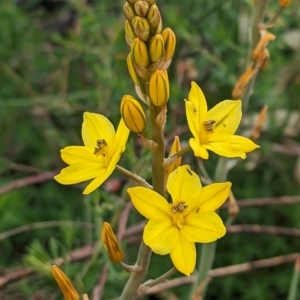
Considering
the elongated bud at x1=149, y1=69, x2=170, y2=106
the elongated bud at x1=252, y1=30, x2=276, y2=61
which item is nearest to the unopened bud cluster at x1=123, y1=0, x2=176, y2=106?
the elongated bud at x1=149, y1=69, x2=170, y2=106

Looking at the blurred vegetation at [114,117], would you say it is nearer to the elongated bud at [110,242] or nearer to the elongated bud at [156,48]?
the elongated bud at [110,242]

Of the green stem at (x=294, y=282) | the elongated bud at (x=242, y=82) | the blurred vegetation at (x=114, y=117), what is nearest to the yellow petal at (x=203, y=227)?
the elongated bud at (x=242, y=82)

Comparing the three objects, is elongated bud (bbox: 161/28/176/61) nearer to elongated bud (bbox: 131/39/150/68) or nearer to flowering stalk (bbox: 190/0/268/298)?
elongated bud (bbox: 131/39/150/68)

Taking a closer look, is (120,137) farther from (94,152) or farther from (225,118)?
(225,118)

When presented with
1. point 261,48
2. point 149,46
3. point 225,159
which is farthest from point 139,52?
point 225,159


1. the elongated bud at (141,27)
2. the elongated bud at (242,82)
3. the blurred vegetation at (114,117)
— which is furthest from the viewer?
the blurred vegetation at (114,117)

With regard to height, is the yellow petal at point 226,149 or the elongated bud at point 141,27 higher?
the elongated bud at point 141,27

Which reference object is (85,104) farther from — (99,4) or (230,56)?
(230,56)
